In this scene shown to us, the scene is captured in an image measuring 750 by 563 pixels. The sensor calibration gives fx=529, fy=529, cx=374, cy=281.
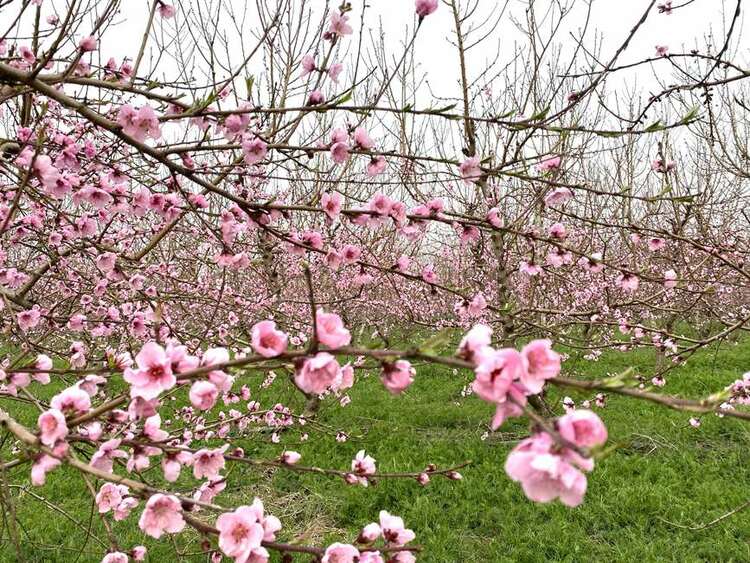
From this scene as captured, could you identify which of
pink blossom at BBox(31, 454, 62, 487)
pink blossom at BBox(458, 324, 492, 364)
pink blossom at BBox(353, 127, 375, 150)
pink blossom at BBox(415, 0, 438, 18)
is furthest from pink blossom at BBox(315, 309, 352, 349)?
pink blossom at BBox(415, 0, 438, 18)

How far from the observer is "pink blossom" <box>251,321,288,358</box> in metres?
0.98

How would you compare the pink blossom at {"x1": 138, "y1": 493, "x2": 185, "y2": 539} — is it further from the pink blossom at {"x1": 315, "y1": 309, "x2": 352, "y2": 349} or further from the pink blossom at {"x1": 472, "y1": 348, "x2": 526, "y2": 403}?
the pink blossom at {"x1": 472, "y1": 348, "x2": 526, "y2": 403}

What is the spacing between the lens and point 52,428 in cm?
108

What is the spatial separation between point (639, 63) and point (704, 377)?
26.3ft

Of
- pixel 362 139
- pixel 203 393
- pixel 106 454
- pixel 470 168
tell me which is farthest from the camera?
pixel 470 168

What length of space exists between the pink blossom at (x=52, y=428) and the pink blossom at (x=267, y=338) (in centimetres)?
43

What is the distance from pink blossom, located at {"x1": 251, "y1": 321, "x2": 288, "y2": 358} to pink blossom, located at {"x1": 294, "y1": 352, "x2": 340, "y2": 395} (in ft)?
0.26

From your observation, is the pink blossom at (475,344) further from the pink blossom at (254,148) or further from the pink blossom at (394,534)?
the pink blossom at (254,148)

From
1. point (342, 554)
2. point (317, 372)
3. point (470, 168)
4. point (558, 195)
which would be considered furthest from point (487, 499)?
point (317, 372)

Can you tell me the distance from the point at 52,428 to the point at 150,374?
225 mm

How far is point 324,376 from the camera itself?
94 cm

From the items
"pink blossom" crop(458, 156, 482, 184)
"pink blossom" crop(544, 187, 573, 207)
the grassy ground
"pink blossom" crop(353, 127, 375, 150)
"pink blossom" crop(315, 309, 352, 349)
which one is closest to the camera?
"pink blossom" crop(315, 309, 352, 349)

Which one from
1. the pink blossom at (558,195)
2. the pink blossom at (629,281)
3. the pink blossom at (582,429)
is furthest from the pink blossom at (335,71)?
the pink blossom at (582,429)

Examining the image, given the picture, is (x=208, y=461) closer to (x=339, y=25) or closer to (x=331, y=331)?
(x=331, y=331)
